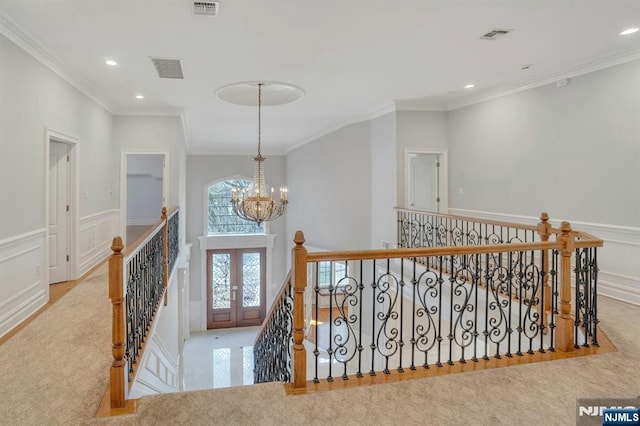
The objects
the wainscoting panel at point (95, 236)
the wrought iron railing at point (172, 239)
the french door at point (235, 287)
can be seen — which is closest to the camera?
the wainscoting panel at point (95, 236)

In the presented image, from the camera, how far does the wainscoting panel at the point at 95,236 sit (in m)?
5.58

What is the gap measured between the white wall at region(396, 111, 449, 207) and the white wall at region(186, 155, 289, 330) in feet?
20.7

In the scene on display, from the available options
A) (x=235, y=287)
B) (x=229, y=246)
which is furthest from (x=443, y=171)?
(x=235, y=287)

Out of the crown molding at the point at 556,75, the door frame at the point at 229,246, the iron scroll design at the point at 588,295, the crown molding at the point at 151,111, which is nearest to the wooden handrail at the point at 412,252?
the iron scroll design at the point at 588,295

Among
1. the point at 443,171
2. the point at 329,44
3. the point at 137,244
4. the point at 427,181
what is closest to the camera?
the point at 137,244

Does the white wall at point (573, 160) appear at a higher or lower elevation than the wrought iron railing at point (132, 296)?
higher

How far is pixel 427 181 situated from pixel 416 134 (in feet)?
4.32

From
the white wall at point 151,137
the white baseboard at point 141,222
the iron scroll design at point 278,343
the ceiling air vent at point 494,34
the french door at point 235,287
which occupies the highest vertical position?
the ceiling air vent at point 494,34

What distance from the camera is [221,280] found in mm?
12172

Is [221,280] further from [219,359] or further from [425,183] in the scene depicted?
[425,183]

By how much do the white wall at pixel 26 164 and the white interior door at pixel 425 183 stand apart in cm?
578

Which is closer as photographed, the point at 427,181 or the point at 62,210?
the point at 62,210

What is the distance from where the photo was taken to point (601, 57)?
15.1 ft

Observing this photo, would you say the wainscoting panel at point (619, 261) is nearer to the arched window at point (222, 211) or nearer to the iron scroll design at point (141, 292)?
the iron scroll design at point (141, 292)
